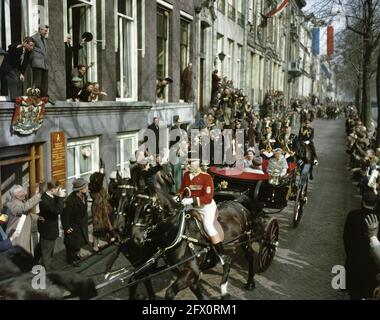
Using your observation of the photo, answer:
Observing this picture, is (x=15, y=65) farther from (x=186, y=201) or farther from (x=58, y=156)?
(x=186, y=201)

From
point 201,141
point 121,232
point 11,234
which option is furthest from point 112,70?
point 121,232

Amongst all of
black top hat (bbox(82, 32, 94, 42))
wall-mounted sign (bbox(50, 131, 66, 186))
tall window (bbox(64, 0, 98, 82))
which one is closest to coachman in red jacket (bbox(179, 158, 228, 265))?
wall-mounted sign (bbox(50, 131, 66, 186))

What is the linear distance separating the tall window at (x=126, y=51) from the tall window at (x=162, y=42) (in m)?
2.22

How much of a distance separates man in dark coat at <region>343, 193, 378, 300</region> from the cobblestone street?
1411 millimetres

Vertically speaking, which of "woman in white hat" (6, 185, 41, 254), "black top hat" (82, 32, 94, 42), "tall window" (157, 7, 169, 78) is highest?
"tall window" (157, 7, 169, 78)

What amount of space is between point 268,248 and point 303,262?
87 centimetres

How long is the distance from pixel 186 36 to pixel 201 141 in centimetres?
684

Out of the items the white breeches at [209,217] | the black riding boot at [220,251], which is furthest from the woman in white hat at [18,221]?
the black riding boot at [220,251]

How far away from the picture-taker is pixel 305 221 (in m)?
11.2

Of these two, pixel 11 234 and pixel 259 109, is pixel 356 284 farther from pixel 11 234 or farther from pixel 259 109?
pixel 259 109

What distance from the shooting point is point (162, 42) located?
1672 centimetres

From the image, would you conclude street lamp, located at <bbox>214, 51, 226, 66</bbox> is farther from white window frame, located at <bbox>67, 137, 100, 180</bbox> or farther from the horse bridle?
the horse bridle

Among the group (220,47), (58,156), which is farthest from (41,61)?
(220,47)

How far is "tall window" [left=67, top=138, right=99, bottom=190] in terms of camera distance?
1092cm
